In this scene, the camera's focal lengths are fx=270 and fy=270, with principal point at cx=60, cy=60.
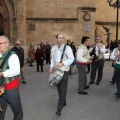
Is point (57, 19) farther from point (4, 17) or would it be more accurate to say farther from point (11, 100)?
point (11, 100)

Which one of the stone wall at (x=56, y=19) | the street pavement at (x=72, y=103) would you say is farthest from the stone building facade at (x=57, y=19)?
the street pavement at (x=72, y=103)

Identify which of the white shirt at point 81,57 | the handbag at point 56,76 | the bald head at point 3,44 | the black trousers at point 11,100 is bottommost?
the black trousers at point 11,100

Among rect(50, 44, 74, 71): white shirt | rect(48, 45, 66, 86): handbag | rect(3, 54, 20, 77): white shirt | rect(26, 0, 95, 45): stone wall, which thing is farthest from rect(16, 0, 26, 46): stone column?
rect(3, 54, 20, 77): white shirt

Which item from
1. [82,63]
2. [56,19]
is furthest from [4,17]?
[82,63]

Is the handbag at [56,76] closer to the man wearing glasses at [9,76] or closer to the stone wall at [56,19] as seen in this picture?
the man wearing glasses at [9,76]

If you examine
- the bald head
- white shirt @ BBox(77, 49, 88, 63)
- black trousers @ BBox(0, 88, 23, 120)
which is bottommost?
black trousers @ BBox(0, 88, 23, 120)

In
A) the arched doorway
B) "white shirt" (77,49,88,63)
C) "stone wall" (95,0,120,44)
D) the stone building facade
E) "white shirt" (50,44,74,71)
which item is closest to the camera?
"white shirt" (50,44,74,71)

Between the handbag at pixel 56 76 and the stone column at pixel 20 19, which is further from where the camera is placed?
the stone column at pixel 20 19

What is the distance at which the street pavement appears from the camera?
631 cm

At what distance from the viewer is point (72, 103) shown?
752 centimetres

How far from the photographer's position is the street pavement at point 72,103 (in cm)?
631

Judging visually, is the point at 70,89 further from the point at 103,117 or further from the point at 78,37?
the point at 78,37

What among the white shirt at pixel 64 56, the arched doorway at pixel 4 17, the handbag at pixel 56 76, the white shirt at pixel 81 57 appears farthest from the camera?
the arched doorway at pixel 4 17

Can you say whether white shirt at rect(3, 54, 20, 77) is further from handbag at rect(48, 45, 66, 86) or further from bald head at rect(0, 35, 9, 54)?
handbag at rect(48, 45, 66, 86)
